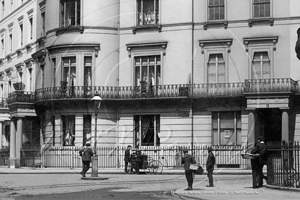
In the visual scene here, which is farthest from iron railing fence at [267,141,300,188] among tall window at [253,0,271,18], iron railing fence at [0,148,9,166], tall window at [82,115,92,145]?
iron railing fence at [0,148,9,166]

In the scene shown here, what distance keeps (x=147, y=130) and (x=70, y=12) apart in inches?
365

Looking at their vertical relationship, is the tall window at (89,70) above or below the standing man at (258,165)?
above

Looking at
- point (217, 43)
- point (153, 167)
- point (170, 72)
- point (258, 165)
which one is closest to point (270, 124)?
point (217, 43)

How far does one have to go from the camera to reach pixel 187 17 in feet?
137

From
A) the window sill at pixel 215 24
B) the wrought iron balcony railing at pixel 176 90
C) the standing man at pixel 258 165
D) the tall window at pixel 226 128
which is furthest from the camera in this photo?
the window sill at pixel 215 24

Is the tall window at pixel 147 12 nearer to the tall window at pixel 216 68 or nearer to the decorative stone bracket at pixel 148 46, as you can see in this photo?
the decorative stone bracket at pixel 148 46

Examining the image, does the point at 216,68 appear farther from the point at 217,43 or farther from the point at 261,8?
the point at 261,8

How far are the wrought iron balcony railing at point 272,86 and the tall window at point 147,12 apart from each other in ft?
25.5

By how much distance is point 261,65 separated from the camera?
40.8 m

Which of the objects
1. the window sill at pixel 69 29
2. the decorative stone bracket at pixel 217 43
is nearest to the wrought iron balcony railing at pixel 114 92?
the decorative stone bracket at pixel 217 43

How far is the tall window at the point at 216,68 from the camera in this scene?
41500 mm

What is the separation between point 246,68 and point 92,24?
33.7 ft

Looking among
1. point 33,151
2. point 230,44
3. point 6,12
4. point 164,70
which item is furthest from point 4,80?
point 230,44

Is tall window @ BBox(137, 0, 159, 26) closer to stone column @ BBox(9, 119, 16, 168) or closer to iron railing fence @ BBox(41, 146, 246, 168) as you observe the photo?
iron railing fence @ BBox(41, 146, 246, 168)
